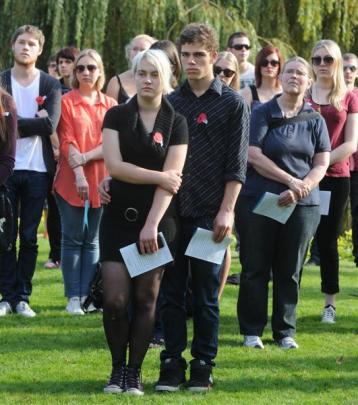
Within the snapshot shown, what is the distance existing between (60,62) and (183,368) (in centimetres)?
587

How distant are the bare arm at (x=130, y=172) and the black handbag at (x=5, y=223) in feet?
3.81

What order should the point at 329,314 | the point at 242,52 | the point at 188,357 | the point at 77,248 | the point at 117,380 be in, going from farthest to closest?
1. the point at 242,52
2. the point at 77,248
3. the point at 329,314
4. the point at 188,357
5. the point at 117,380

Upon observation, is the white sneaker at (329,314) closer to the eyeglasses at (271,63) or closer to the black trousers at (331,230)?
the black trousers at (331,230)

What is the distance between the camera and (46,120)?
9.59 m

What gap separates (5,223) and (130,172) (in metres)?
1.32

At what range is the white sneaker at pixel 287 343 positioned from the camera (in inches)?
340

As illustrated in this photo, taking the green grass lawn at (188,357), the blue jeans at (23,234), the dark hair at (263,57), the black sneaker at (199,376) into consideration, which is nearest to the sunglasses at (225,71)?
the dark hair at (263,57)

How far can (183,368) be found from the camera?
732 centimetres

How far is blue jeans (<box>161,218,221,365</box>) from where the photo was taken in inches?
286

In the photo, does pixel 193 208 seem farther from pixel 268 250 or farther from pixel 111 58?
pixel 111 58

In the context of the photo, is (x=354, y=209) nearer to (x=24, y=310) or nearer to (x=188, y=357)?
(x=24, y=310)

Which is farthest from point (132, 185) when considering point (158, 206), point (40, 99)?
point (40, 99)

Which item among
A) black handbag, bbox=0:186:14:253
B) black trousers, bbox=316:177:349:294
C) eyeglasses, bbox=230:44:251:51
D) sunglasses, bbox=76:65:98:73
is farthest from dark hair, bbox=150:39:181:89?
eyeglasses, bbox=230:44:251:51

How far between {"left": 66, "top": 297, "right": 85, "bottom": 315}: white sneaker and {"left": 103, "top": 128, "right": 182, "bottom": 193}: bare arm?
300 cm
